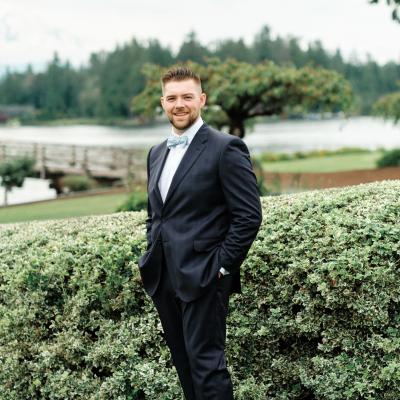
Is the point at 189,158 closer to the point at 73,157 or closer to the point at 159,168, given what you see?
the point at 159,168

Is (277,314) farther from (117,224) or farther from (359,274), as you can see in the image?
(117,224)

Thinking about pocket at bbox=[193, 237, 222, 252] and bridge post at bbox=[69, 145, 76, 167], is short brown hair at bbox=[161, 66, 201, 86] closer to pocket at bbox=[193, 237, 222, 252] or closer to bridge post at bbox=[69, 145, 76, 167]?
pocket at bbox=[193, 237, 222, 252]

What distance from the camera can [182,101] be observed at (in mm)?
3518

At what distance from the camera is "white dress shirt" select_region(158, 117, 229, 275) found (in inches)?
143

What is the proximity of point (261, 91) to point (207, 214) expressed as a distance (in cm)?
1627

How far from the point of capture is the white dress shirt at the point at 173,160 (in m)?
3.64

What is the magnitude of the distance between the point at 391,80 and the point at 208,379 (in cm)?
12111

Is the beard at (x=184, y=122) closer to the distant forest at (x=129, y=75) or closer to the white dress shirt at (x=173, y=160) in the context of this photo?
the white dress shirt at (x=173, y=160)

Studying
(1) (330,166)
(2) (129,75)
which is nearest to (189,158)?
(1) (330,166)

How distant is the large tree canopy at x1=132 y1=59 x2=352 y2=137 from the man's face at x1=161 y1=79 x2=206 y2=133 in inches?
618

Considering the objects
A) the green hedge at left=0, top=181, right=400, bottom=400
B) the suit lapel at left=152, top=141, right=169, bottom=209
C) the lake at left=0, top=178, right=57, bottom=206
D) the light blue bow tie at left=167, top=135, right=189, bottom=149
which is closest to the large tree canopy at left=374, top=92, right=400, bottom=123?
the lake at left=0, top=178, right=57, bottom=206

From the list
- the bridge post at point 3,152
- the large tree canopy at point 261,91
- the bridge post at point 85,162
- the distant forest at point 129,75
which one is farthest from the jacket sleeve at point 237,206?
the distant forest at point 129,75

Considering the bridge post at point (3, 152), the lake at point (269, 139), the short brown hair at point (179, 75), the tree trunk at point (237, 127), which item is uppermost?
the short brown hair at point (179, 75)

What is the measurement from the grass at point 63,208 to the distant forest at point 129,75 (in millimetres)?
72192
